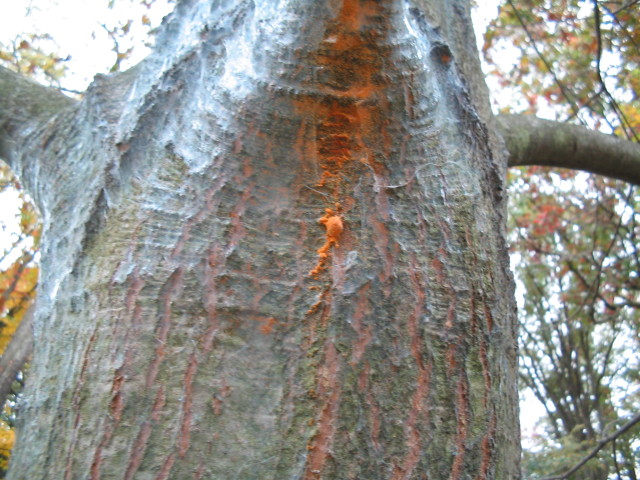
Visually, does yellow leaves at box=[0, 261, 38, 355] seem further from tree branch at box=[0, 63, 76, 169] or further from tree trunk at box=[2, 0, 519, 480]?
tree trunk at box=[2, 0, 519, 480]

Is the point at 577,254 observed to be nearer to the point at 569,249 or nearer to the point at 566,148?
the point at 569,249

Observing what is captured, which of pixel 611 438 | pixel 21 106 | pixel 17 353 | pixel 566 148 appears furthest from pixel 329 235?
pixel 17 353

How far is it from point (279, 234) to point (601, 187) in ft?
20.0

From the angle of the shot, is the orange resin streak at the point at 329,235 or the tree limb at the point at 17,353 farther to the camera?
the tree limb at the point at 17,353

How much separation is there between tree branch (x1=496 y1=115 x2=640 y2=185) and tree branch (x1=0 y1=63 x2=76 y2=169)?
1.58 meters

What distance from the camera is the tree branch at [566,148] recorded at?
2.34 metres

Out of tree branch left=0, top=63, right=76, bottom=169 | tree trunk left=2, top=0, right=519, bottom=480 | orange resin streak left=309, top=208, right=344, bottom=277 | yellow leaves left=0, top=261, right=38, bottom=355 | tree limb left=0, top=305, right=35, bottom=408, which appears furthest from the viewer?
yellow leaves left=0, top=261, right=38, bottom=355

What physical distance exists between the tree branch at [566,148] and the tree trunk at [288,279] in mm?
1179

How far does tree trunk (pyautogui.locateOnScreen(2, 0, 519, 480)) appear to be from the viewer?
973 mm

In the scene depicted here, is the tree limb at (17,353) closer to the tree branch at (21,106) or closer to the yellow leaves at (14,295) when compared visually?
the yellow leaves at (14,295)

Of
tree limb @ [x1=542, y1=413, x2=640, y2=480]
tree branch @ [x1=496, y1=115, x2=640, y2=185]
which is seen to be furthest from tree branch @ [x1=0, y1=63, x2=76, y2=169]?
tree limb @ [x1=542, y1=413, x2=640, y2=480]

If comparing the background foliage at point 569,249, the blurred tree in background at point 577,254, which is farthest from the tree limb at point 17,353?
the blurred tree in background at point 577,254

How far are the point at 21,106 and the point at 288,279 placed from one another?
1116 millimetres

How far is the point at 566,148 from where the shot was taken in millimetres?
2555
